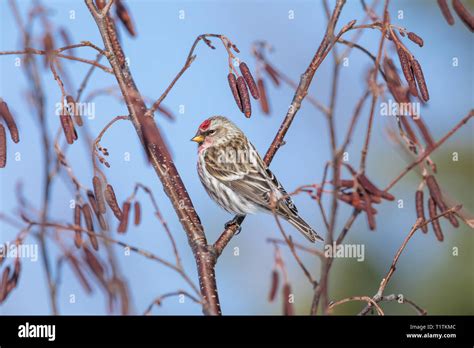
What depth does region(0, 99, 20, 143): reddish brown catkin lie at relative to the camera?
2174 millimetres

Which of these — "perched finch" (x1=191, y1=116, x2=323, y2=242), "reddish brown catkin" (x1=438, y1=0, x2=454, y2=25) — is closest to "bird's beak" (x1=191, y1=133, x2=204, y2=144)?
"perched finch" (x1=191, y1=116, x2=323, y2=242)

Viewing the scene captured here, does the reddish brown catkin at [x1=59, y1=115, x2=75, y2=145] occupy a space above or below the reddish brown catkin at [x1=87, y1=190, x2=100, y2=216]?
above

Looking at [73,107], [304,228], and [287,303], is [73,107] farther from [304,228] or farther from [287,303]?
[304,228]

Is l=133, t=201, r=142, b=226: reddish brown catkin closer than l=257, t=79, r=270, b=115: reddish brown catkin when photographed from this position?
Yes

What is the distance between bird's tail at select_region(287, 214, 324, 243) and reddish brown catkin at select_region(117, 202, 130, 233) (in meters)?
1.76

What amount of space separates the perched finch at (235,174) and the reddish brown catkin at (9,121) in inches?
73.4

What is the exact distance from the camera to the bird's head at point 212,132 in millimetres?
4664

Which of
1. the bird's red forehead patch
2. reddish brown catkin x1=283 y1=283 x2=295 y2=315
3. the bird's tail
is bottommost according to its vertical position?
reddish brown catkin x1=283 y1=283 x2=295 y2=315

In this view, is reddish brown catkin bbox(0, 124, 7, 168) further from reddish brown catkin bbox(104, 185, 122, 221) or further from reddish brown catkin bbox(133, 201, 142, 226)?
reddish brown catkin bbox(133, 201, 142, 226)
